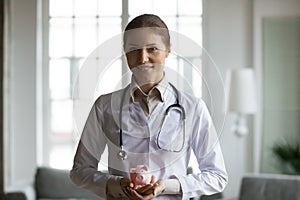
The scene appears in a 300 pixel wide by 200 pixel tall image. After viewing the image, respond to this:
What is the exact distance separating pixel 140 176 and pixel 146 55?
0.72 ft

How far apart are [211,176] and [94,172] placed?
0.22 m

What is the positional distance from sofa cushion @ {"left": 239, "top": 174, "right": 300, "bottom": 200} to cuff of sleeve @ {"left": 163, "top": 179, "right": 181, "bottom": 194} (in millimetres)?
2990

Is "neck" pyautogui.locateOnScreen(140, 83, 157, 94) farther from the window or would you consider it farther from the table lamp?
the table lamp

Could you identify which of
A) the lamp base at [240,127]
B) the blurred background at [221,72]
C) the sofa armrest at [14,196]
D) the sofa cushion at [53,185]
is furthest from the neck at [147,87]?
the lamp base at [240,127]

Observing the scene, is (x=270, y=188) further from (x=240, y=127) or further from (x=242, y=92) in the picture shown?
(x=240, y=127)

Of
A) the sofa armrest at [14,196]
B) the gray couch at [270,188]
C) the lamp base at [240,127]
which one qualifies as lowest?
the sofa armrest at [14,196]

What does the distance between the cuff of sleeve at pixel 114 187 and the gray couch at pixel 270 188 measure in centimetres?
302

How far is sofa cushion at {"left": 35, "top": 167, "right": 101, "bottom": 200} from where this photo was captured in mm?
4992

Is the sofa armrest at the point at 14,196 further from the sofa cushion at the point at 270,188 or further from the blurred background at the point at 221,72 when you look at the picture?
the sofa cushion at the point at 270,188

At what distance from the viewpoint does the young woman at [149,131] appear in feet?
3.76

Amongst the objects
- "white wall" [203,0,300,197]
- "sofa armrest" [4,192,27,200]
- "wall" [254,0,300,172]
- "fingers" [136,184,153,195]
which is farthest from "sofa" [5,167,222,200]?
"fingers" [136,184,153,195]

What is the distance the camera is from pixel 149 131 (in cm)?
116

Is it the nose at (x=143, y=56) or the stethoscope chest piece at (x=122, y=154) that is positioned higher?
the nose at (x=143, y=56)

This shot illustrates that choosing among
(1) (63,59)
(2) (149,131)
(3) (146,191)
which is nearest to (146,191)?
(3) (146,191)
